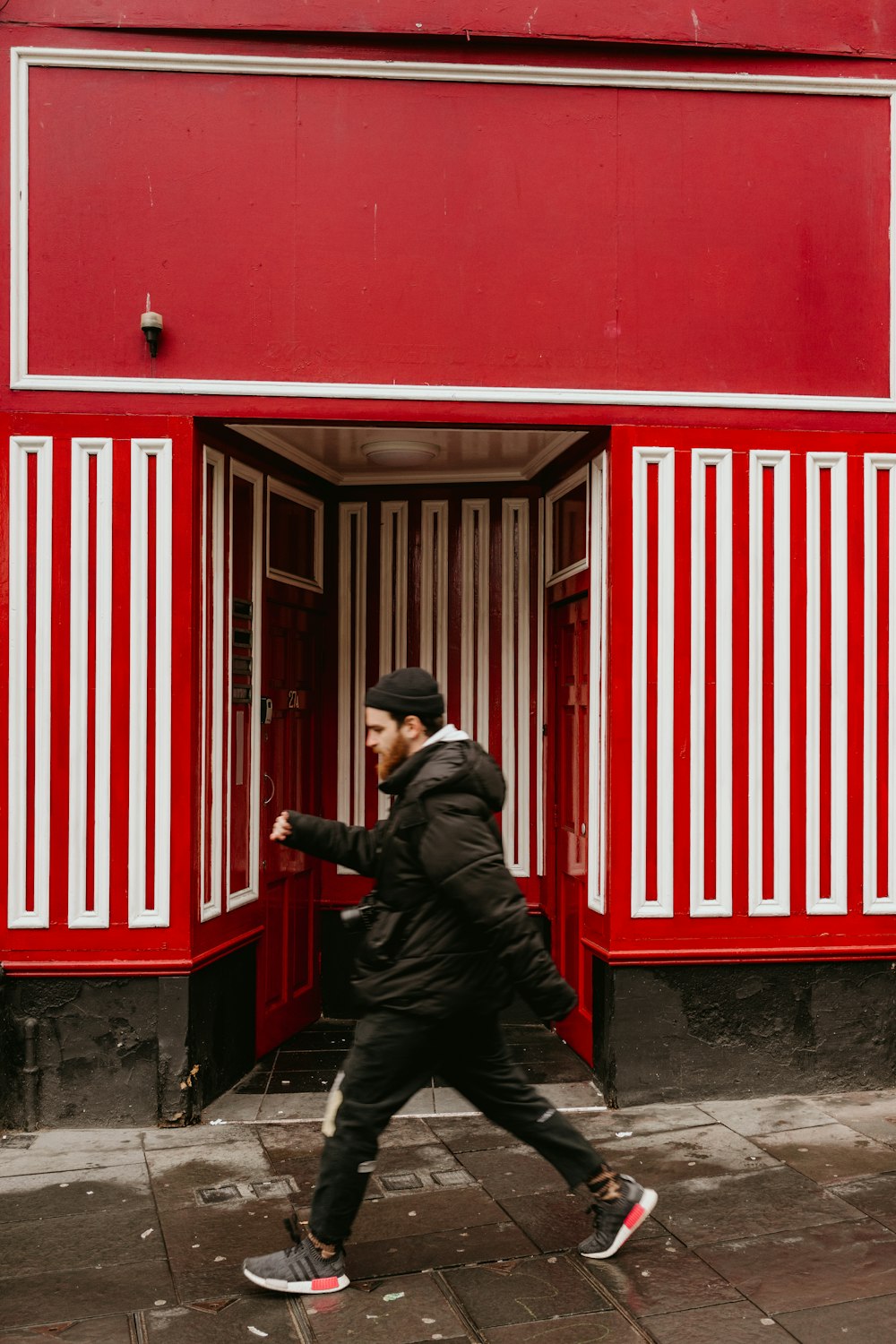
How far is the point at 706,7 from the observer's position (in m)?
5.69

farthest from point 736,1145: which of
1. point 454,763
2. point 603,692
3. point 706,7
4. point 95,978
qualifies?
point 706,7

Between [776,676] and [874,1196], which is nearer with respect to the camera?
[874,1196]

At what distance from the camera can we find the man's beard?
3803 mm

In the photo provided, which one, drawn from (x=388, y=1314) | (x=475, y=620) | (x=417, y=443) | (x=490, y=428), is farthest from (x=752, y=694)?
(x=388, y=1314)

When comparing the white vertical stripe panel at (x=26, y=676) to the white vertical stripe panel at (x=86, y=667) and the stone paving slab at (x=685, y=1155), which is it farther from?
the stone paving slab at (x=685, y=1155)

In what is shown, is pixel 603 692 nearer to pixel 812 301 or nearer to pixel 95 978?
pixel 812 301

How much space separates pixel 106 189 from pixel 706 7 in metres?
3.11

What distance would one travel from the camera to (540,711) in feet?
23.7

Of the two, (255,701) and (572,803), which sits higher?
(255,701)

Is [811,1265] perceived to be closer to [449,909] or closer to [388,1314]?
[388,1314]

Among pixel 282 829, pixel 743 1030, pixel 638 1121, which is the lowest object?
pixel 638 1121

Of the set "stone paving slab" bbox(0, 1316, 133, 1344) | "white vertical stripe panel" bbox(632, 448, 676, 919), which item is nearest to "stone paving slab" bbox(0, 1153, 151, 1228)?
"stone paving slab" bbox(0, 1316, 133, 1344)

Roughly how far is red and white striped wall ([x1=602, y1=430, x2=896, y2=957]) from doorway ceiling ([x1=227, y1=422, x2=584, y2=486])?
758 mm

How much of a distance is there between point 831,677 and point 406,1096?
3.26m
